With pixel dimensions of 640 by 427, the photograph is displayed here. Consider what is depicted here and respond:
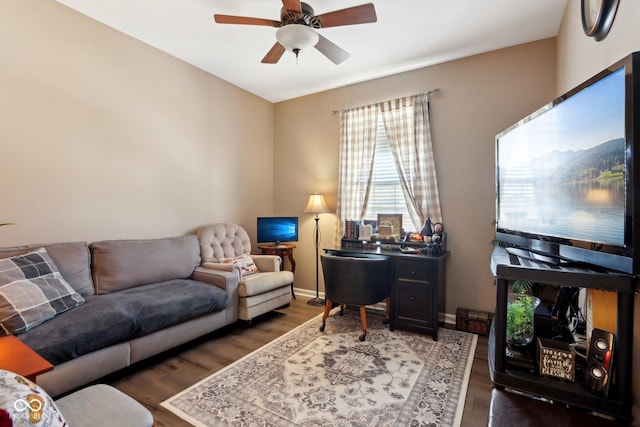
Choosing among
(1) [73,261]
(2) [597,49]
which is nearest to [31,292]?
(1) [73,261]

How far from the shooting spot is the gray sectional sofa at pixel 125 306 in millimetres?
1840

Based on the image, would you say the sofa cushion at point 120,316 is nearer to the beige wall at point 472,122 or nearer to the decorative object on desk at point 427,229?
the decorative object on desk at point 427,229

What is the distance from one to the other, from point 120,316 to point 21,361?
2.72ft

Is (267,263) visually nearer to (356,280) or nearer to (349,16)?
(356,280)

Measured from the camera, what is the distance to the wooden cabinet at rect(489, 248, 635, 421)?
0.90m

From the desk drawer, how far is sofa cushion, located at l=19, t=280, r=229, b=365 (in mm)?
1768

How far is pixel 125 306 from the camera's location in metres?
2.20

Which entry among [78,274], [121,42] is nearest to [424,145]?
[121,42]

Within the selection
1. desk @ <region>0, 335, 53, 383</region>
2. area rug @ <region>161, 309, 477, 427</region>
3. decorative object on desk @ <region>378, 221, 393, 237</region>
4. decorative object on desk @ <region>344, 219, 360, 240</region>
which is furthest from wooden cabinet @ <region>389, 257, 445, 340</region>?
desk @ <region>0, 335, 53, 383</region>

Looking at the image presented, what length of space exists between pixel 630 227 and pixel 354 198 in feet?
10.1

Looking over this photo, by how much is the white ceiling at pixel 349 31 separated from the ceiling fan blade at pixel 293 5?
18.6 inches

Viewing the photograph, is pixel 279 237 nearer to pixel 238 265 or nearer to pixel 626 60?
pixel 238 265

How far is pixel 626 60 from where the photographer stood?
34.9 inches

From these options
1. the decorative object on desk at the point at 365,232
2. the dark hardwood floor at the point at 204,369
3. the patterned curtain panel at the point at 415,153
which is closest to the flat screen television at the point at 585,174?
the dark hardwood floor at the point at 204,369
